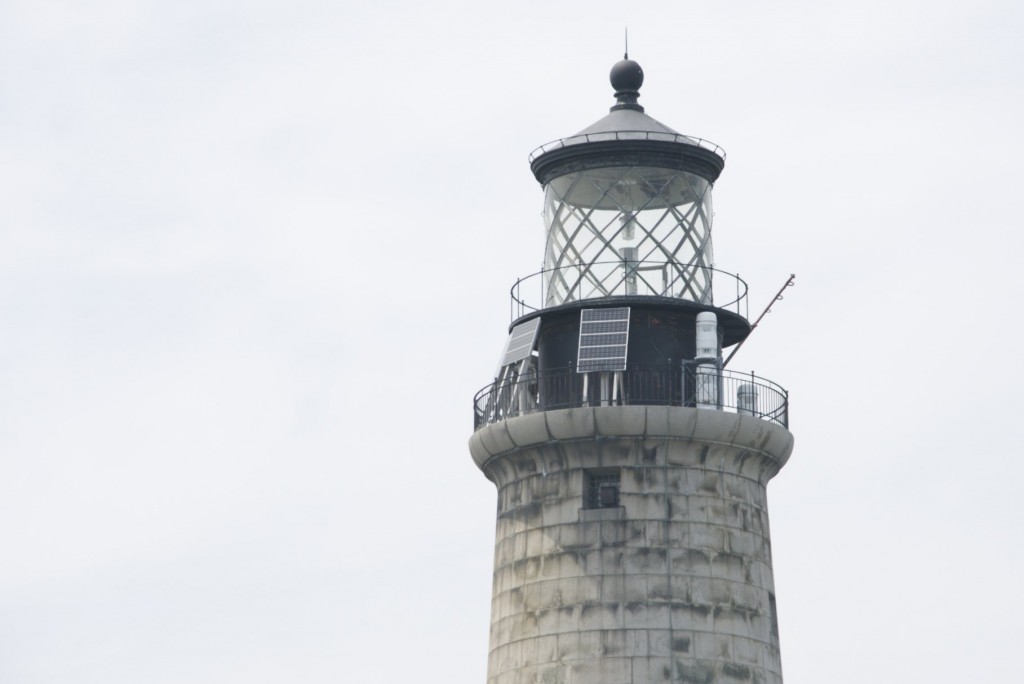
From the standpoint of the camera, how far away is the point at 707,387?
2078 inches

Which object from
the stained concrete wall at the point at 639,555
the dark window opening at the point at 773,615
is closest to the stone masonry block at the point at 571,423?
the stained concrete wall at the point at 639,555

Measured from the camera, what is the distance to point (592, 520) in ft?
171

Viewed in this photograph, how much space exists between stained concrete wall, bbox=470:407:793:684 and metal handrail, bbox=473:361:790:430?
471 millimetres

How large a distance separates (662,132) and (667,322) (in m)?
3.64

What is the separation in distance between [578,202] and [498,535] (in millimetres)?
6347

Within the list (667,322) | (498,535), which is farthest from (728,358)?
(498,535)

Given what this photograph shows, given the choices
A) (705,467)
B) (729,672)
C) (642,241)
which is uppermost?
(642,241)

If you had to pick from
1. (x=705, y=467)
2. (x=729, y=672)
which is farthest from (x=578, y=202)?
(x=729, y=672)

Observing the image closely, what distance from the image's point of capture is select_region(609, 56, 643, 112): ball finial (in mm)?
55438

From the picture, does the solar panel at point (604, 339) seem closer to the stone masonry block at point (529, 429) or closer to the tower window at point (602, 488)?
the stone masonry block at point (529, 429)

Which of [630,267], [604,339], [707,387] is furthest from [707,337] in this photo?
[630,267]

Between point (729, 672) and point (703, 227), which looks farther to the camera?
point (703, 227)

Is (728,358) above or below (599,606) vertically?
above

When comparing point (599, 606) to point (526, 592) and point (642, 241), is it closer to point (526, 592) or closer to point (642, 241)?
point (526, 592)
